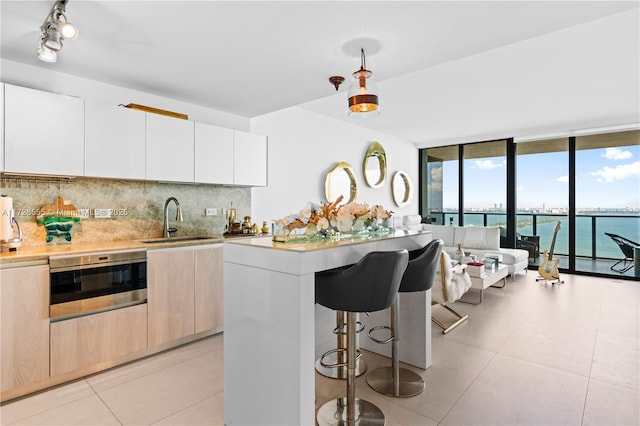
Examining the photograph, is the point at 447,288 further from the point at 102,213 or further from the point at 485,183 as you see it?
the point at 485,183

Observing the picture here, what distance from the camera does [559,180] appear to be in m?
6.55

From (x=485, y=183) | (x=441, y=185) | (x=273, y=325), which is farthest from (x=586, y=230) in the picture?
(x=273, y=325)

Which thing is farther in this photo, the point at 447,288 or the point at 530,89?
the point at 530,89

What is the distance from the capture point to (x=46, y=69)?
2.90 meters

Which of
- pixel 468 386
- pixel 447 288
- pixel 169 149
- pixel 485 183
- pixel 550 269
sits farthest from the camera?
pixel 485 183

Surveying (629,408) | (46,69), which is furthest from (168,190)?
(629,408)

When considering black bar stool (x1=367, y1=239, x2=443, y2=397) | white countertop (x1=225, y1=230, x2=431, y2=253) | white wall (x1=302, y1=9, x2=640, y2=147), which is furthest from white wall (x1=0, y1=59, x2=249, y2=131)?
black bar stool (x1=367, y1=239, x2=443, y2=397)

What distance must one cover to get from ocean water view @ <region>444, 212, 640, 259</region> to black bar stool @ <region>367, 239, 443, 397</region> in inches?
221

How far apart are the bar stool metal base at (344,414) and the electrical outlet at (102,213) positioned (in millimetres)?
2581

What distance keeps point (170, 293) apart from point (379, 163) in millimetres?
4704

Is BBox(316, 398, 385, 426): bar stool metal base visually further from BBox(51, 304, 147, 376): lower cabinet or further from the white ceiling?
the white ceiling

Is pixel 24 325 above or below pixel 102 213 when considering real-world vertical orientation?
below

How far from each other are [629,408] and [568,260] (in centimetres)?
516

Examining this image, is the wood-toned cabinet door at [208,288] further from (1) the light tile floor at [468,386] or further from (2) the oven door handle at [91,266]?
(2) the oven door handle at [91,266]
